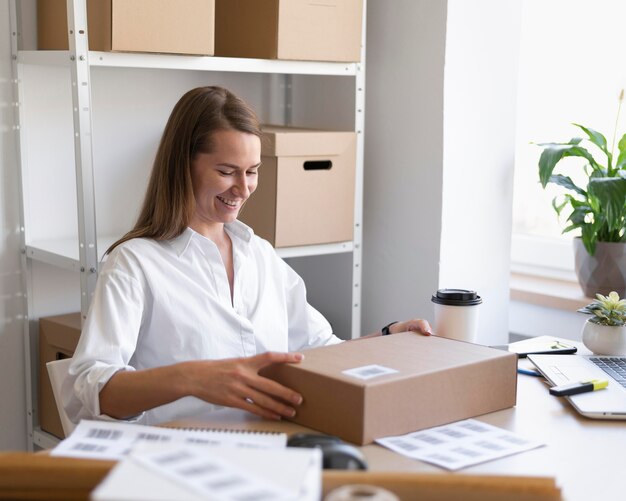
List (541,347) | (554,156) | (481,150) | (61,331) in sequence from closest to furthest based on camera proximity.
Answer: (541,347), (61,331), (554,156), (481,150)

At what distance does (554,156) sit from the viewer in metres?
2.56

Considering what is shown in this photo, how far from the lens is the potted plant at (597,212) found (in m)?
2.52

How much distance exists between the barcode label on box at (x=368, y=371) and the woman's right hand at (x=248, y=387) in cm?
9

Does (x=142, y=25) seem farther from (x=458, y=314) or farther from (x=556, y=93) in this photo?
(x=556, y=93)

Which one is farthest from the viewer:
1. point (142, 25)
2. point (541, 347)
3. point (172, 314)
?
point (142, 25)

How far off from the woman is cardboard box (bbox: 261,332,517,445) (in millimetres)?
211

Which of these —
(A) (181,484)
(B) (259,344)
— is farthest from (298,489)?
(B) (259,344)

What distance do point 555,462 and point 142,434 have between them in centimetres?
58

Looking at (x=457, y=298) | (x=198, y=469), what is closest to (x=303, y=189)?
(x=457, y=298)

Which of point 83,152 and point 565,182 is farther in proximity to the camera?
point 565,182

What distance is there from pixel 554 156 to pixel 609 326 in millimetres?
877

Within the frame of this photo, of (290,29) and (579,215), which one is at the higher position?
(290,29)

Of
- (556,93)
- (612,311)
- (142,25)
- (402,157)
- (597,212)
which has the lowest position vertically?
(612,311)

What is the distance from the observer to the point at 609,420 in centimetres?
147
